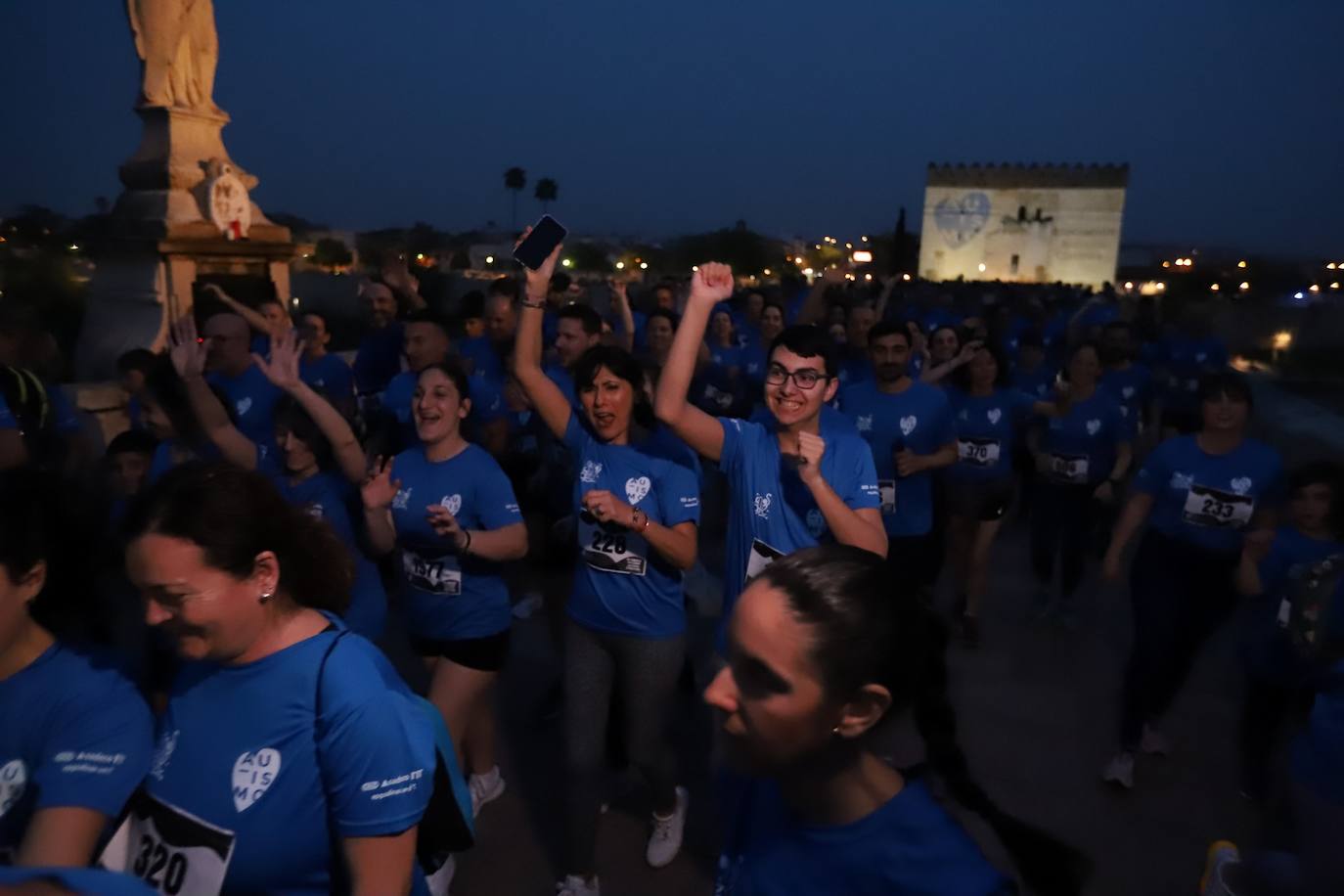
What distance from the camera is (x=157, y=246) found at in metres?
8.07

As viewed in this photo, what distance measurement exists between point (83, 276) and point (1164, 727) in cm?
1311

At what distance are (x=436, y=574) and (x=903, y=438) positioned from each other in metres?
2.61

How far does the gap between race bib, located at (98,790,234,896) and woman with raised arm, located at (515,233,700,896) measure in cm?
156

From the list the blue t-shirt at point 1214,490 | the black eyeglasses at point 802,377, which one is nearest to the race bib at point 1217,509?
the blue t-shirt at point 1214,490

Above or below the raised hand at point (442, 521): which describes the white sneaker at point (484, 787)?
below

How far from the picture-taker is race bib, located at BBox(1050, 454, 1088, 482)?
221 inches

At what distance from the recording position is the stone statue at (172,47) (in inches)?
328

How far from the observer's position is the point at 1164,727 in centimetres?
464

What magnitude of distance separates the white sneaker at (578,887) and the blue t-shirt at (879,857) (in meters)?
1.86

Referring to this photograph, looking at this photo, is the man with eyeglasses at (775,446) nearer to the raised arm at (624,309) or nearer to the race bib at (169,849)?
the race bib at (169,849)

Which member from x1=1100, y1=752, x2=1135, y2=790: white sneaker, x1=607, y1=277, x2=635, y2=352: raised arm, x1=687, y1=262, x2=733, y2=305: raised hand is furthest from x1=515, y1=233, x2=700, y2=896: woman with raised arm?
x1=607, y1=277, x2=635, y2=352: raised arm

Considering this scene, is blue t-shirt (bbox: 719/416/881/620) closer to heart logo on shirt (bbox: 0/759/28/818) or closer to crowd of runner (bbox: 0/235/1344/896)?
crowd of runner (bbox: 0/235/1344/896)

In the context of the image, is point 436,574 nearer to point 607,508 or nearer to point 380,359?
point 607,508

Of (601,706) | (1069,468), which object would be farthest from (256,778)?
(1069,468)
